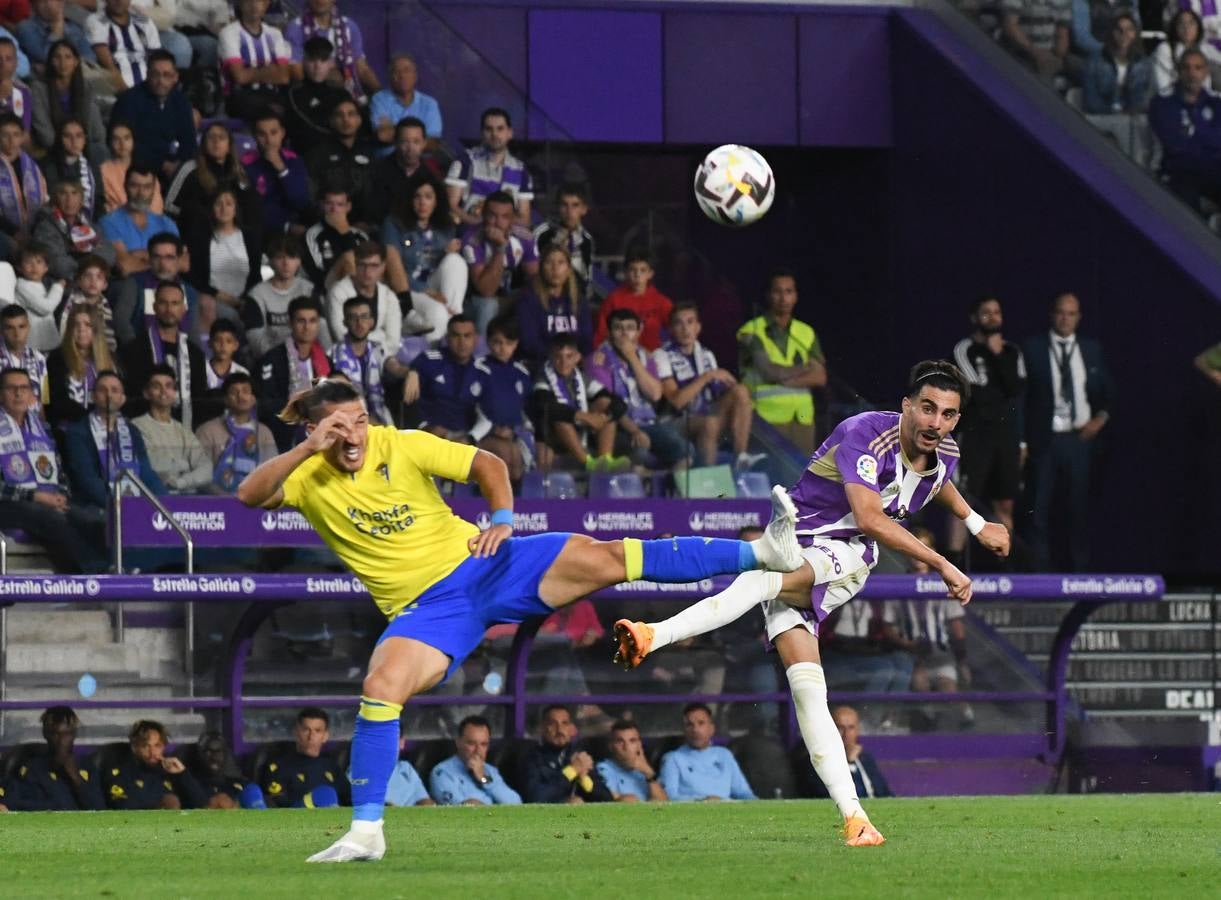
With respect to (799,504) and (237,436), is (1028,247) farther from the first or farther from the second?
(799,504)

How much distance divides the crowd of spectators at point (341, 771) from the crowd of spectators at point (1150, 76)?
803 centimetres

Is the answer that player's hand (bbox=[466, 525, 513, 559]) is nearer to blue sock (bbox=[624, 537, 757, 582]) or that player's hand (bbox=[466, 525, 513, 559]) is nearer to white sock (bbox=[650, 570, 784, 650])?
blue sock (bbox=[624, 537, 757, 582])

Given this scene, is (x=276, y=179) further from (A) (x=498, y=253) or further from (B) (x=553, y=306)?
(B) (x=553, y=306)

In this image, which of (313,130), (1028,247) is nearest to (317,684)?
(313,130)

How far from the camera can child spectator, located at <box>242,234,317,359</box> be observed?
15.6 m

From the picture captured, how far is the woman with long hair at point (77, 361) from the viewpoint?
14.4 meters

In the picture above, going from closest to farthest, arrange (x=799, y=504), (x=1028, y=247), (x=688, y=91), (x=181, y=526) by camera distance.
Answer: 1. (x=799, y=504)
2. (x=181, y=526)
3. (x=1028, y=247)
4. (x=688, y=91)

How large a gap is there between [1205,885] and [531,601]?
2.74 meters

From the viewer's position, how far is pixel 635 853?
868 cm

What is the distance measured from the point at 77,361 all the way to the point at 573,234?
13.4 feet

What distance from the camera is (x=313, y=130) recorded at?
56.2 feet

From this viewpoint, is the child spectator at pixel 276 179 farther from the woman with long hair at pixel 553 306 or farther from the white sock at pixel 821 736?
the white sock at pixel 821 736

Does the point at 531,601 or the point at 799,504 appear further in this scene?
the point at 799,504

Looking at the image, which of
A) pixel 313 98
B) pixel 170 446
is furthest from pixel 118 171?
pixel 170 446
